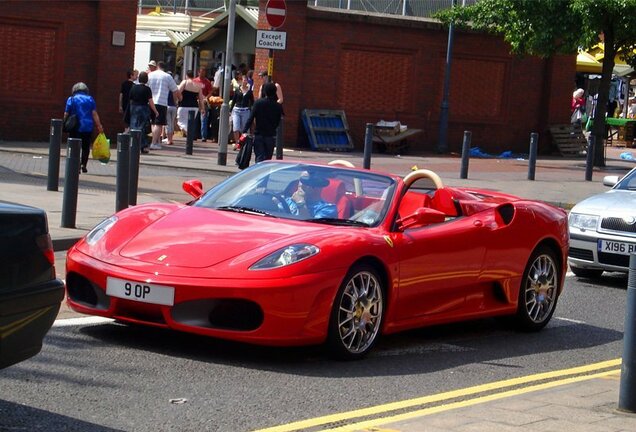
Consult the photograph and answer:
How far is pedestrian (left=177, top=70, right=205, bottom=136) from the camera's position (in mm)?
29000

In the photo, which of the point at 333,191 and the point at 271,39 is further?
the point at 271,39

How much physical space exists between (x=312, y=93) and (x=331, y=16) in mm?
1953

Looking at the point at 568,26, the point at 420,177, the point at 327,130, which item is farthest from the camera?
the point at 327,130

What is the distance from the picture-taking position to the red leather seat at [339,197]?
8470 mm

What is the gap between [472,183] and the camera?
23.8 m

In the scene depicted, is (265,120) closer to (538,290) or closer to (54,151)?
(54,151)

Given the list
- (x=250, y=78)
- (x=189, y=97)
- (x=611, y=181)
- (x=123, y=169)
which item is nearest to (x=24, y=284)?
(x=123, y=169)

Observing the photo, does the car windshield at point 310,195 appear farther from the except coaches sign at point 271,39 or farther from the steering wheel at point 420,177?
the except coaches sign at point 271,39

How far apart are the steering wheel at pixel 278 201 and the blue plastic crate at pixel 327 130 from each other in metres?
21.5

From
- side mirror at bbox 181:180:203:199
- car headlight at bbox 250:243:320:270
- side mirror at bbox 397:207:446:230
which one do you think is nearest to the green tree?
side mirror at bbox 181:180:203:199

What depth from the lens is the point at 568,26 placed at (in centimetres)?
2862

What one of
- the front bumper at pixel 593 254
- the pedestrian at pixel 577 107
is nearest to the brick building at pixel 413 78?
the pedestrian at pixel 577 107

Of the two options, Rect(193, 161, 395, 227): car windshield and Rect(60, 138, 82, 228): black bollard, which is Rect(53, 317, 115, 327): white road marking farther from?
Rect(60, 138, 82, 228): black bollard

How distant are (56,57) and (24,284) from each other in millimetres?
22780
